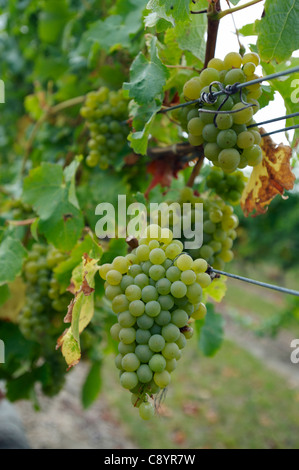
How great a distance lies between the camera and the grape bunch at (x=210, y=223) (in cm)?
82

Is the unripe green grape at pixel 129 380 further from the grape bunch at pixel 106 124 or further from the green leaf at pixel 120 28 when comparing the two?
the green leaf at pixel 120 28

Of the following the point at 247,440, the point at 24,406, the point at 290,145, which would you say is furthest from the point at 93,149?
the point at 247,440

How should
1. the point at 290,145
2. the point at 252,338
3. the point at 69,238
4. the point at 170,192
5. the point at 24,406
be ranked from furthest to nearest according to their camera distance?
the point at 252,338, the point at 24,406, the point at 170,192, the point at 69,238, the point at 290,145

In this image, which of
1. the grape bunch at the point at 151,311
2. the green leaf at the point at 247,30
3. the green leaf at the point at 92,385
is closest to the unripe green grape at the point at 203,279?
the grape bunch at the point at 151,311

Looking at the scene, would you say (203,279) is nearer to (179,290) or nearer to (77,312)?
(179,290)

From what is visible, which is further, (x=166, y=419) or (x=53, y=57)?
(x=166, y=419)

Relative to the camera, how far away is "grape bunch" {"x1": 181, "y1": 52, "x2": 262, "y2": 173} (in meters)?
0.65

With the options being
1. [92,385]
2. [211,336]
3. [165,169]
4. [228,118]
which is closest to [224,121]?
[228,118]

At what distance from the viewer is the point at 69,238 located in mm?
1010

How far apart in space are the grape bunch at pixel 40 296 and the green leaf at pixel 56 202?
125 millimetres

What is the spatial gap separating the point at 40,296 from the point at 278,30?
91cm

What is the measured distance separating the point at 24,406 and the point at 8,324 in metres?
2.47

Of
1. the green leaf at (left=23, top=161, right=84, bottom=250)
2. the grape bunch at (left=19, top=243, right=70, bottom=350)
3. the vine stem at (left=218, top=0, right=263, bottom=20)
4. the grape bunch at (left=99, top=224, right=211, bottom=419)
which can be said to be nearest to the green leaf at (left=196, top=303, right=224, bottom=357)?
the grape bunch at (left=19, top=243, right=70, bottom=350)

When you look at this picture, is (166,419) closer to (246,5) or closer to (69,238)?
(69,238)
